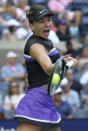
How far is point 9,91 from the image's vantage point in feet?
26.0

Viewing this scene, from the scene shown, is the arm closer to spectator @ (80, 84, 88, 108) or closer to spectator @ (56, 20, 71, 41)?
spectator @ (80, 84, 88, 108)

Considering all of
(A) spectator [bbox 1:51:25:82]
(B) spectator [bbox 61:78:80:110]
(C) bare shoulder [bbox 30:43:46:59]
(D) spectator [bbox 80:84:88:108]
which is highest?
(C) bare shoulder [bbox 30:43:46:59]

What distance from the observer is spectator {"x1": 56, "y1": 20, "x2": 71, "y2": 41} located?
1095 cm

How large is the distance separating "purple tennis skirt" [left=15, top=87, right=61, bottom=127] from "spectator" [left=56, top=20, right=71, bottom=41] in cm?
709

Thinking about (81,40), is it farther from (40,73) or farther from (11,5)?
(40,73)

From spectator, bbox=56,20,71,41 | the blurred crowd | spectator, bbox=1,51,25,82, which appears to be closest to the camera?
the blurred crowd

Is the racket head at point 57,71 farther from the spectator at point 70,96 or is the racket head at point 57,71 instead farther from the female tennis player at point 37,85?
the spectator at point 70,96

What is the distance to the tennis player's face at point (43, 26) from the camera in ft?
12.6

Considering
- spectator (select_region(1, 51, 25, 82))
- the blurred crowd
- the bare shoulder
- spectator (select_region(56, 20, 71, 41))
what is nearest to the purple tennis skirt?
the bare shoulder

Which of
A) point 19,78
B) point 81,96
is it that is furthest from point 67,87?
point 19,78

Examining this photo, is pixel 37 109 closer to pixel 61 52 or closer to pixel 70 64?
pixel 70 64

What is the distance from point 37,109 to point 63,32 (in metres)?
7.29

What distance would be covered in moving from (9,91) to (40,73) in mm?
4120

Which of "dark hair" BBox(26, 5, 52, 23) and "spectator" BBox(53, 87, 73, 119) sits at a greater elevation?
"dark hair" BBox(26, 5, 52, 23)
